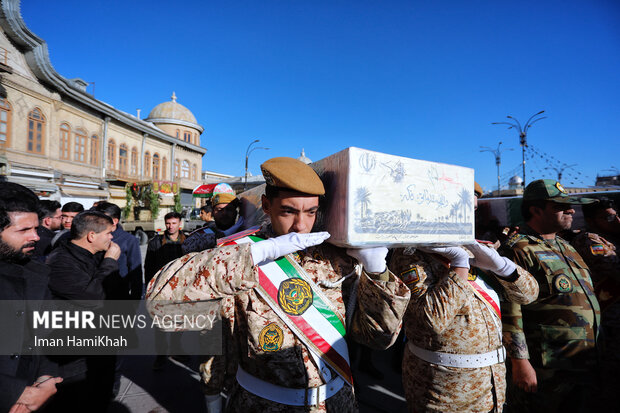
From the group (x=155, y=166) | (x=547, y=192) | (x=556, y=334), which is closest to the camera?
(x=556, y=334)

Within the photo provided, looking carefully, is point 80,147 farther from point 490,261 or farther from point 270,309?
point 490,261

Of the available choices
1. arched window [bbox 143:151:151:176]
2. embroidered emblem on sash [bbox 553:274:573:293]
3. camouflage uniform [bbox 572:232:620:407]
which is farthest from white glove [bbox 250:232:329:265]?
arched window [bbox 143:151:151:176]

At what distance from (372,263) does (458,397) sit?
50.8 inches

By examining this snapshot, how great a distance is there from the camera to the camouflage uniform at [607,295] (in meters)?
3.07

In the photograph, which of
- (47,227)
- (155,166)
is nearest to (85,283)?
(47,227)

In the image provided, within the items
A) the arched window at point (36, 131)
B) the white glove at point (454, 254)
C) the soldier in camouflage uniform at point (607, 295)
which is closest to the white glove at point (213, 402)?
the white glove at point (454, 254)

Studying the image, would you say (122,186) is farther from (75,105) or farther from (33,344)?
(33,344)

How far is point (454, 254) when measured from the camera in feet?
6.17

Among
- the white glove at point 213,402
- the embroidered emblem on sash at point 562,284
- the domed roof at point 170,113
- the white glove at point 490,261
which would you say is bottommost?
the white glove at point 213,402

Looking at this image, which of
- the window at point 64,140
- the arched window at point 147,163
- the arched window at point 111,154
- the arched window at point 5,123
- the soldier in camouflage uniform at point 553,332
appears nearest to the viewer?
the soldier in camouflage uniform at point 553,332

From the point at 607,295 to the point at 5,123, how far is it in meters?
25.3

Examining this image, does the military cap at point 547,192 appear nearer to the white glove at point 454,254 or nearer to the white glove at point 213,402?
the white glove at point 454,254

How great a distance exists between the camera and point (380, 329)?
5.08ft

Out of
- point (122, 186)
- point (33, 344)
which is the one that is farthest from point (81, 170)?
point (33, 344)
